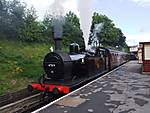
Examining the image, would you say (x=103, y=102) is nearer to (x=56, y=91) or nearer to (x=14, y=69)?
(x=56, y=91)

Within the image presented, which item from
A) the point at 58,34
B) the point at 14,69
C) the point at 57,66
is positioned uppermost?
the point at 58,34

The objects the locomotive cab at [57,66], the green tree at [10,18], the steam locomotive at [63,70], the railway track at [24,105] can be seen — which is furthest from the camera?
the green tree at [10,18]

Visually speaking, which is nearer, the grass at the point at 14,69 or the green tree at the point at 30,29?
the grass at the point at 14,69

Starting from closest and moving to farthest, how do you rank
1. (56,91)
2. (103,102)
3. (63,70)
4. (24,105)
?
1. (103,102)
2. (24,105)
3. (56,91)
4. (63,70)

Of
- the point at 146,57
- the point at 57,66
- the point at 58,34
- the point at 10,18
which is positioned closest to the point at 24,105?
the point at 57,66

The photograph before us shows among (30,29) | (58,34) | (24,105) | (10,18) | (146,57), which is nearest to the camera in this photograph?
(24,105)

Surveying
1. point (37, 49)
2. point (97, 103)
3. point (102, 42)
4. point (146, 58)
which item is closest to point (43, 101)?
point (97, 103)

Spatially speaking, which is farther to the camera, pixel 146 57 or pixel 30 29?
pixel 30 29

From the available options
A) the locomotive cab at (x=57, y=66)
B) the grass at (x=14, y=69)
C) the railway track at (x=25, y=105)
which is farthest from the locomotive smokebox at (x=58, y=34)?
the grass at (x=14, y=69)

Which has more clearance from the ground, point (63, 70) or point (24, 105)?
point (63, 70)

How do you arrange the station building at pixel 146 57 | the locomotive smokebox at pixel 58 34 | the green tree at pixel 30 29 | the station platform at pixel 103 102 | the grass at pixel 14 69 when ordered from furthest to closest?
1. the green tree at pixel 30 29
2. the station building at pixel 146 57
3. the grass at pixel 14 69
4. the locomotive smokebox at pixel 58 34
5. the station platform at pixel 103 102

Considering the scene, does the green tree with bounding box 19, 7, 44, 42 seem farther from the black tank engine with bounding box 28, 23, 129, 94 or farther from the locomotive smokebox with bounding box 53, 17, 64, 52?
the black tank engine with bounding box 28, 23, 129, 94

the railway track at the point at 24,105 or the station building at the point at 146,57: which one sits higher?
the station building at the point at 146,57

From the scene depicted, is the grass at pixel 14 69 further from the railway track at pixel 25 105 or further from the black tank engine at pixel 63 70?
the black tank engine at pixel 63 70
